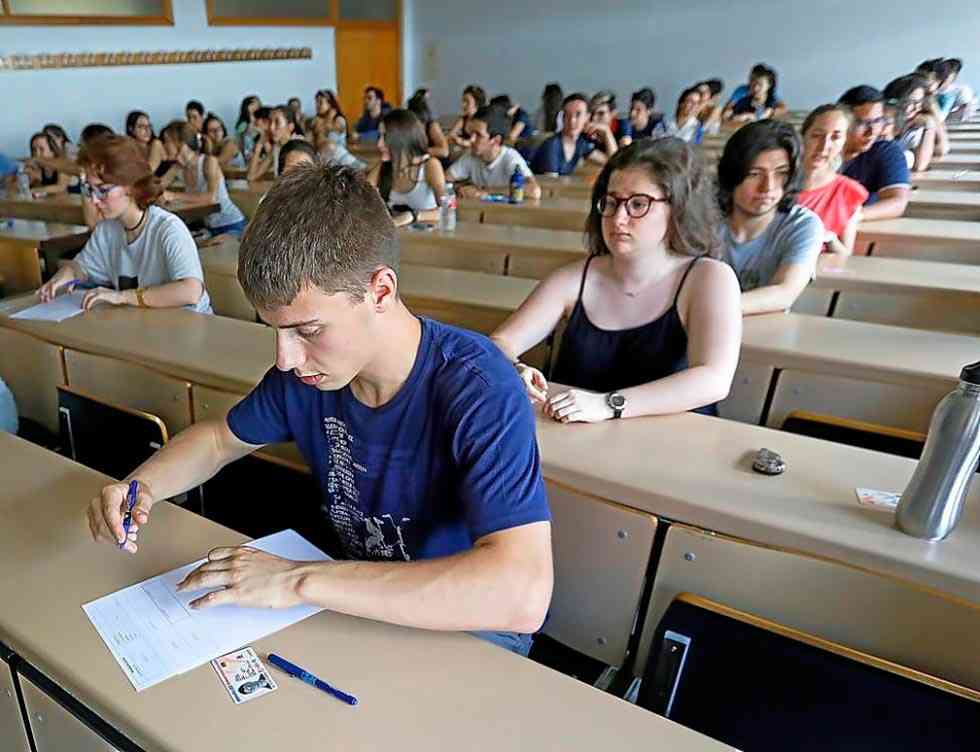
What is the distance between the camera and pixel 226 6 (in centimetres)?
815

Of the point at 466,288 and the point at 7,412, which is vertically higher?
the point at 466,288

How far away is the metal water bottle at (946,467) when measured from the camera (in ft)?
3.05

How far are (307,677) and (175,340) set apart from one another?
4.31 feet

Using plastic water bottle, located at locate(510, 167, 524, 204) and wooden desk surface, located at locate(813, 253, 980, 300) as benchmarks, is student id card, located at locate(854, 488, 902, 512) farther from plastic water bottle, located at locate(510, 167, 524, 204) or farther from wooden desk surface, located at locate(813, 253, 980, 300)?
plastic water bottle, located at locate(510, 167, 524, 204)

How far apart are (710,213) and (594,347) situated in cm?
39

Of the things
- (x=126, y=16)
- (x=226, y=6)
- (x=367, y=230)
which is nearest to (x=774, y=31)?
(x=226, y=6)

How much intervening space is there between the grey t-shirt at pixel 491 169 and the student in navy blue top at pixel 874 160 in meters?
1.72

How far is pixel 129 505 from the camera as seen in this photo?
1077 mm

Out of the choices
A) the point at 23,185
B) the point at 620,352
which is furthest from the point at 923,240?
the point at 23,185

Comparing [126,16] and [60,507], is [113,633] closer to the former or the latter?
[60,507]

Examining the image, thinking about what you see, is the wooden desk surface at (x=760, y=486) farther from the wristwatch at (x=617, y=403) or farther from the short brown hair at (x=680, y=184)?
the short brown hair at (x=680, y=184)

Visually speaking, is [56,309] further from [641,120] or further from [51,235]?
[641,120]

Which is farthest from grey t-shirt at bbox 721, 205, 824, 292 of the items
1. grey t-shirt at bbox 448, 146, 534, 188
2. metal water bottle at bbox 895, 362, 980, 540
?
grey t-shirt at bbox 448, 146, 534, 188

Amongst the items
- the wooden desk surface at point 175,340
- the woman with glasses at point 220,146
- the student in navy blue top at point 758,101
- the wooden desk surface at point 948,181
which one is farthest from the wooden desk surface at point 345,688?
the student in navy blue top at point 758,101
